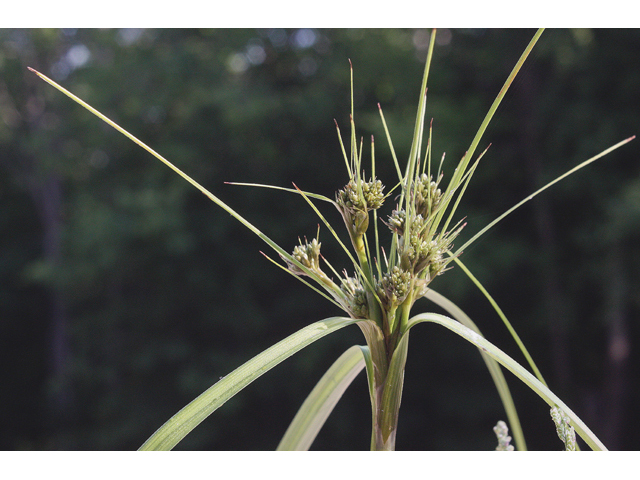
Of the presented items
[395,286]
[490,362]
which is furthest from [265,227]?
[395,286]

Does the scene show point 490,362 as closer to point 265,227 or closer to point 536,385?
point 536,385

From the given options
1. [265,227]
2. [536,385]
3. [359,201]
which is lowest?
[536,385]

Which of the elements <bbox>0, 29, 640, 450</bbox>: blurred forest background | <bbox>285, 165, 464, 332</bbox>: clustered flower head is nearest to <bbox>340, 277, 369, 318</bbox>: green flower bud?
<bbox>285, 165, 464, 332</bbox>: clustered flower head

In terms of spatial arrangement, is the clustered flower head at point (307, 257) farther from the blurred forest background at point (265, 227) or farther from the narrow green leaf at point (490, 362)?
the blurred forest background at point (265, 227)

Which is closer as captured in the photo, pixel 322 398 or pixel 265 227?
pixel 322 398

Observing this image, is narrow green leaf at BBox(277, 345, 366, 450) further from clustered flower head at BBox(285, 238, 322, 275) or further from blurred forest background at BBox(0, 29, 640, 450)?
blurred forest background at BBox(0, 29, 640, 450)
